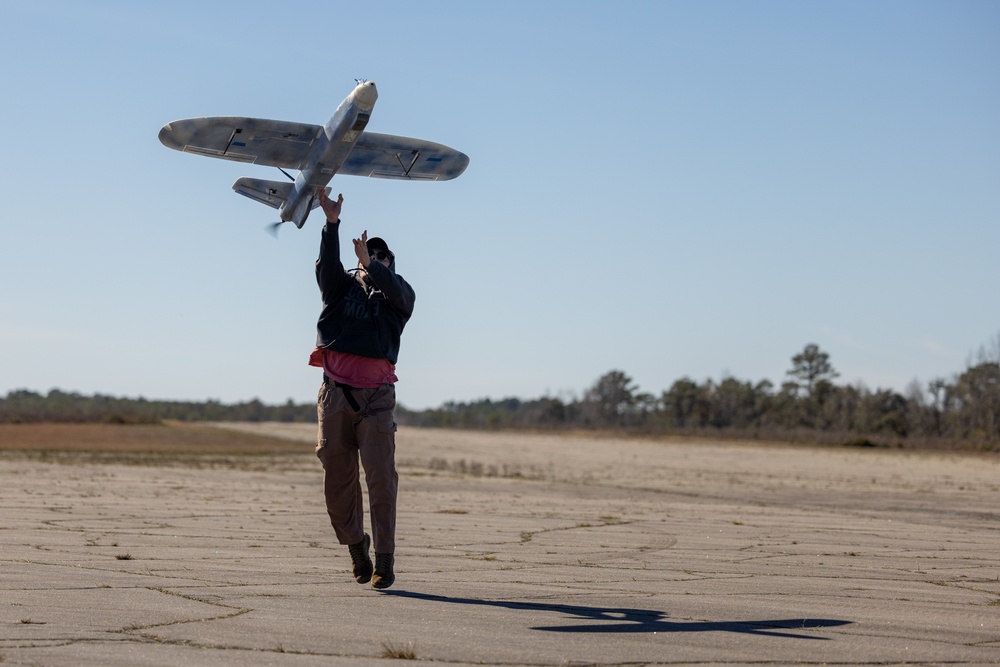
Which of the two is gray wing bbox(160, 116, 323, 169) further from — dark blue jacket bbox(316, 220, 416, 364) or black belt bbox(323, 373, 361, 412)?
black belt bbox(323, 373, 361, 412)

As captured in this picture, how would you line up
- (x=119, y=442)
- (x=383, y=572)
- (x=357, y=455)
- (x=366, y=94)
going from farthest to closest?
(x=119, y=442)
(x=366, y=94)
(x=357, y=455)
(x=383, y=572)

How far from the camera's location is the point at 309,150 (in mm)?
20719

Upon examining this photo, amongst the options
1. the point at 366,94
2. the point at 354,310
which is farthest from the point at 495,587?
the point at 366,94

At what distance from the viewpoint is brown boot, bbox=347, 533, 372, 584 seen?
8062 mm

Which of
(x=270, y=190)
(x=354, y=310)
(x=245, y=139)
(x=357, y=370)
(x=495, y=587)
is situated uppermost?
(x=245, y=139)

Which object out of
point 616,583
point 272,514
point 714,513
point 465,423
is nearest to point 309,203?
point 272,514

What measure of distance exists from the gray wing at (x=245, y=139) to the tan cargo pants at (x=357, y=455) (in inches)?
469

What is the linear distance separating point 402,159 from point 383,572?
46.1 feet

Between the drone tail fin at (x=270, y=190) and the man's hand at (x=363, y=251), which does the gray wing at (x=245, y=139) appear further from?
the man's hand at (x=363, y=251)

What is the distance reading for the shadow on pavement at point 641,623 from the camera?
6371 mm

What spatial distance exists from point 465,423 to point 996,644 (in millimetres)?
191031

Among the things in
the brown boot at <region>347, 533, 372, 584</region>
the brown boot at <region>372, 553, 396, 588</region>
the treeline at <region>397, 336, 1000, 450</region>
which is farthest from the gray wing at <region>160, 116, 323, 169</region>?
the treeline at <region>397, 336, 1000, 450</region>

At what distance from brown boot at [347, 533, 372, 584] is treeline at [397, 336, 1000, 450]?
75.2m

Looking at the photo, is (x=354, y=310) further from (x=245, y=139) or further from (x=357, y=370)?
(x=245, y=139)
